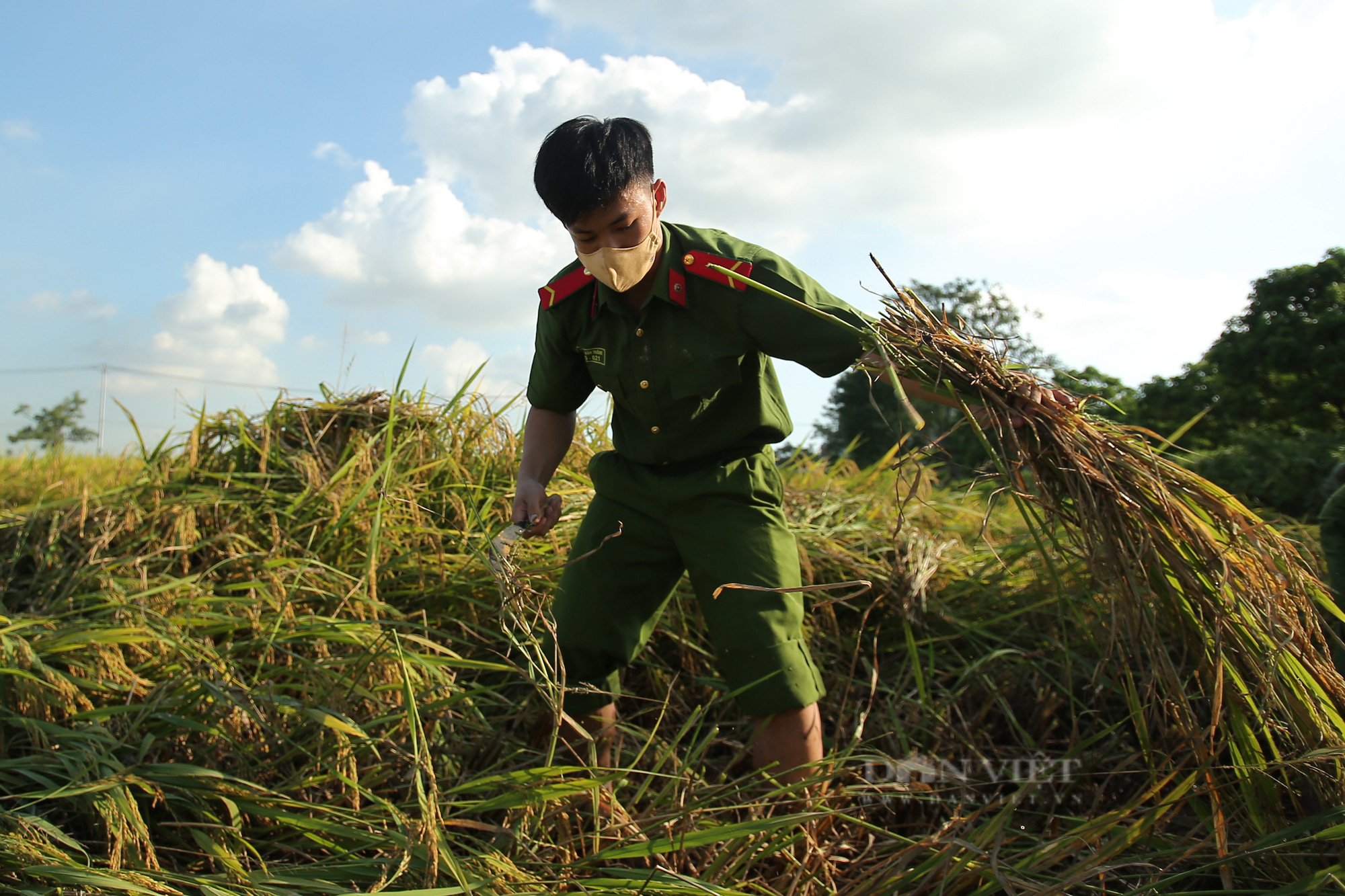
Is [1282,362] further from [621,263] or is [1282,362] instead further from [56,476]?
[56,476]

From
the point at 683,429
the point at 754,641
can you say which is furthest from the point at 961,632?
the point at 683,429

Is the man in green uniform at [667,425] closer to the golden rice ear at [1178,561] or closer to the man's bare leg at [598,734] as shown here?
the man's bare leg at [598,734]

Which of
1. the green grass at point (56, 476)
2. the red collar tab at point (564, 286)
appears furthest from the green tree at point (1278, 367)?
the green grass at point (56, 476)

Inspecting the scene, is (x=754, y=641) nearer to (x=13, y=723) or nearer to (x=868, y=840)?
(x=868, y=840)

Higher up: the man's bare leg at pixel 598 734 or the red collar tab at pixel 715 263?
the red collar tab at pixel 715 263

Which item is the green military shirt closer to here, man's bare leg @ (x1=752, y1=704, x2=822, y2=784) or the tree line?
man's bare leg @ (x1=752, y1=704, x2=822, y2=784)

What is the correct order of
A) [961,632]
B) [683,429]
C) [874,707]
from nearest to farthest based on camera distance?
[683,429] < [874,707] < [961,632]

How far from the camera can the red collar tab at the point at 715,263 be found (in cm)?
179

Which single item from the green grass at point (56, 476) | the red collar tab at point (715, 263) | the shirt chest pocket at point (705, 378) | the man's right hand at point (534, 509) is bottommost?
the green grass at point (56, 476)

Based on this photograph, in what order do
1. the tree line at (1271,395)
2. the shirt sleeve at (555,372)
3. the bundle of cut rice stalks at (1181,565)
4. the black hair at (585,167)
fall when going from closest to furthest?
the bundle of cut rice stalks at (1181,565), the black hair at (585,167), the shirt sleeve at (555,372), the tree line at (1271,395)

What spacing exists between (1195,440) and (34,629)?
942 centimetres

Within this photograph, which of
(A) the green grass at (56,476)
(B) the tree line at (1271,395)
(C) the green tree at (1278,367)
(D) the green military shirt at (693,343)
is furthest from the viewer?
(C) the green tree at (1278,367)

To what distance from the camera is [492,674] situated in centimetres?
240
